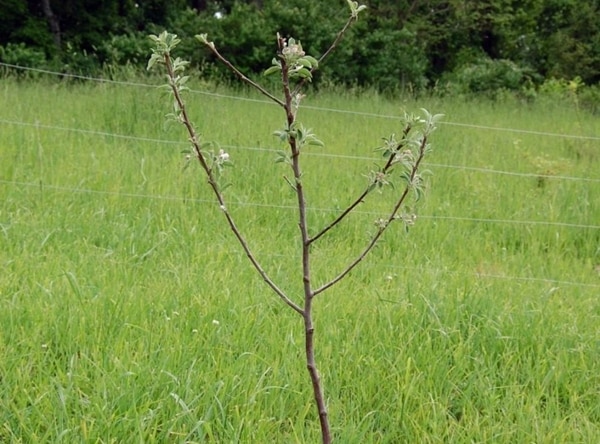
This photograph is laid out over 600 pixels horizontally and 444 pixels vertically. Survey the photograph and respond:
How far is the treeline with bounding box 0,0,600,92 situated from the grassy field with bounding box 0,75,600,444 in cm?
683

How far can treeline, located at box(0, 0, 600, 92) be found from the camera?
13.0 meters

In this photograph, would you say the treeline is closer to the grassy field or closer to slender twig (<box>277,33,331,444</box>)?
the grassy field

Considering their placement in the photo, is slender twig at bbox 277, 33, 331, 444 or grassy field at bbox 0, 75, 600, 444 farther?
grassy field at bbox 0, 75, 600, 444

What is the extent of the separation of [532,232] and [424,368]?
2.07 m

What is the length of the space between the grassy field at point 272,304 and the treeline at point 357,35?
683 centimetres

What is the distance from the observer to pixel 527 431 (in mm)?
2295

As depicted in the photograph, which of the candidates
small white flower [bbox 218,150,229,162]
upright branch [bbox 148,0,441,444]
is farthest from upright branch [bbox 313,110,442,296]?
small white flower [bbox 218,150,229,162]

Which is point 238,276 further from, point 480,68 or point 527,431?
point 480,68

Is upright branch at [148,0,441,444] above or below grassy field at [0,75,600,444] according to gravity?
above

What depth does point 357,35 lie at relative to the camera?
14492 millimetres

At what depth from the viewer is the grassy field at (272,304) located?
2.26m

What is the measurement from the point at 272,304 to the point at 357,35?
12.4 meters

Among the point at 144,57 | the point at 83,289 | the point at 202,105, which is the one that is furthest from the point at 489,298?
the point at 144,57

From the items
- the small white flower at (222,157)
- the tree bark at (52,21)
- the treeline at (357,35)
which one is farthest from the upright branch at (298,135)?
the tree bark at (52,21)
